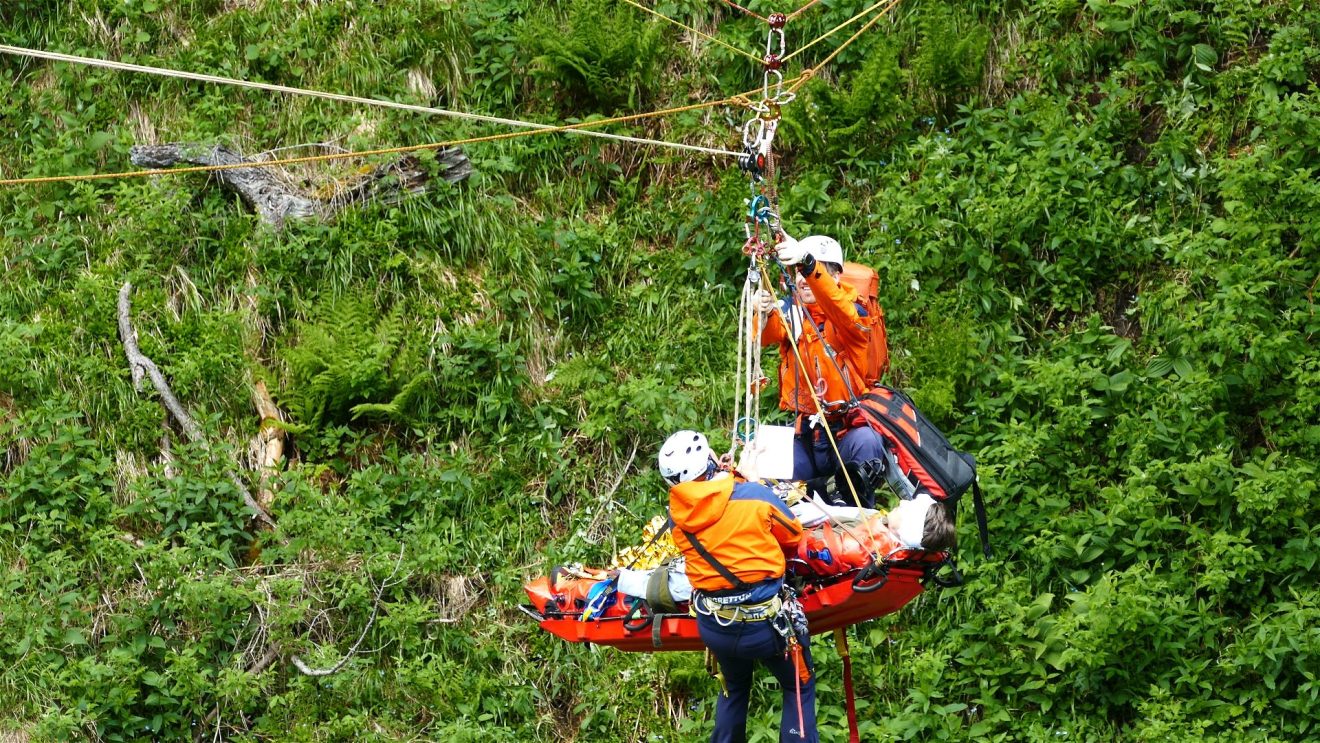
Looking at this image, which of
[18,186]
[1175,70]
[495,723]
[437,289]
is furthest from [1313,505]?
[18,186]

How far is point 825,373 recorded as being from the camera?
291 inches

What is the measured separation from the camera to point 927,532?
6.45 m

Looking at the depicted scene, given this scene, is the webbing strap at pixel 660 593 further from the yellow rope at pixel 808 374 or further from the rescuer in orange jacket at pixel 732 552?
the yellow rope at pixel 808 374

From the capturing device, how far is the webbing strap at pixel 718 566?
629 centimetres

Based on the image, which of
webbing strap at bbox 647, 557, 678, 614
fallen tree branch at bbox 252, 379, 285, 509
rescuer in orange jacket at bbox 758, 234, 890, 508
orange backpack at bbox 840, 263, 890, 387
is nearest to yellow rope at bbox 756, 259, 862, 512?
rescuer in orange jacket at bbox 758, 234, 890, 508

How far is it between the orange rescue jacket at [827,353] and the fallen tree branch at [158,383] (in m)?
3.94

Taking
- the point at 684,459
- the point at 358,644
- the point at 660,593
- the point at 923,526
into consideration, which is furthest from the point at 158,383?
the point at 923,526

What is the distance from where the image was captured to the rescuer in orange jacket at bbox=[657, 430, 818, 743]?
627cm

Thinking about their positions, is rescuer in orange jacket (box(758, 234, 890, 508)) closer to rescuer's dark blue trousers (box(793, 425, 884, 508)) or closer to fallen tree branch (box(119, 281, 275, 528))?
rescuer's dark blue trousers (box(793, 425, 884, 508))

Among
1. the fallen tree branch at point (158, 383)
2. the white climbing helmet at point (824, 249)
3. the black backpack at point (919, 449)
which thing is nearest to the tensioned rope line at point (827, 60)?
the white climbing helmet at point (824, 249)

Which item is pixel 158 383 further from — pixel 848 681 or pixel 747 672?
pixel 848 681

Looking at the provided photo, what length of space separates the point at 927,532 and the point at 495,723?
11.7 ft

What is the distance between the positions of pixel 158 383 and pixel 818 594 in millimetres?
5395

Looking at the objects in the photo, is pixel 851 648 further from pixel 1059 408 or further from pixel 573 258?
pixel 573 258
